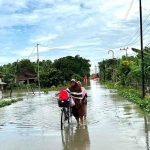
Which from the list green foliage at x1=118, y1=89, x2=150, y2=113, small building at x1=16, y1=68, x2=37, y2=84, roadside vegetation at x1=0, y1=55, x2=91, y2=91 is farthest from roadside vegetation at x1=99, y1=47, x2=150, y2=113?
small building at x1=16, y1=68, x2=37, y2=84

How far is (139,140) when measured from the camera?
340 inches

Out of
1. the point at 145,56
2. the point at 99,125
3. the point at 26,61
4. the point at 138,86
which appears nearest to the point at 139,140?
the point at 99,125

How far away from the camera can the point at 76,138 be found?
376 inches

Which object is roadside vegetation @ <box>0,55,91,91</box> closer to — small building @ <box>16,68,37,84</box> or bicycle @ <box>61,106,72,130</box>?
small building @ <box>16,68,37,84</box>

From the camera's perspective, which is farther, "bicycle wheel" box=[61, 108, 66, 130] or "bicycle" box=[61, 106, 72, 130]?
"bicycle" box=[61, 106, 72, 130]

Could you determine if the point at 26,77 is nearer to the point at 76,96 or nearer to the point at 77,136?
the point at 76,96

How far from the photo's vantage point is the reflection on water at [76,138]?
8.29 m

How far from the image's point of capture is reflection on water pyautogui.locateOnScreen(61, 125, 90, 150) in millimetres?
8288

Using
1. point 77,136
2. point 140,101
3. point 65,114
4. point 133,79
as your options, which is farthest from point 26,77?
point 77,136

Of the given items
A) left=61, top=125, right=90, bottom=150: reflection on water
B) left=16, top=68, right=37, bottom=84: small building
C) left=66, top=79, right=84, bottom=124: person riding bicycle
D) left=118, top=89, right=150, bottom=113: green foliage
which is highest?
left=16, top=68, right=37, bottom=84: small building

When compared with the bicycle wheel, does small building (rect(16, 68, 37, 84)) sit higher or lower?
higher

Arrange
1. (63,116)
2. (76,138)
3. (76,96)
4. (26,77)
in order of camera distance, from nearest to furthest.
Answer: (76,138) → (63,116) → (76,96) → (26,77)

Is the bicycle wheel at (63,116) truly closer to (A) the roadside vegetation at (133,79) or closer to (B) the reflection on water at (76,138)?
(B) the reflection on water at (76,138)

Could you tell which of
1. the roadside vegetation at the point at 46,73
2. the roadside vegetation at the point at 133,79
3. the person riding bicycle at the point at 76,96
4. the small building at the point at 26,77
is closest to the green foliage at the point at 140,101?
the roadside vegetation at the point at 133,79
